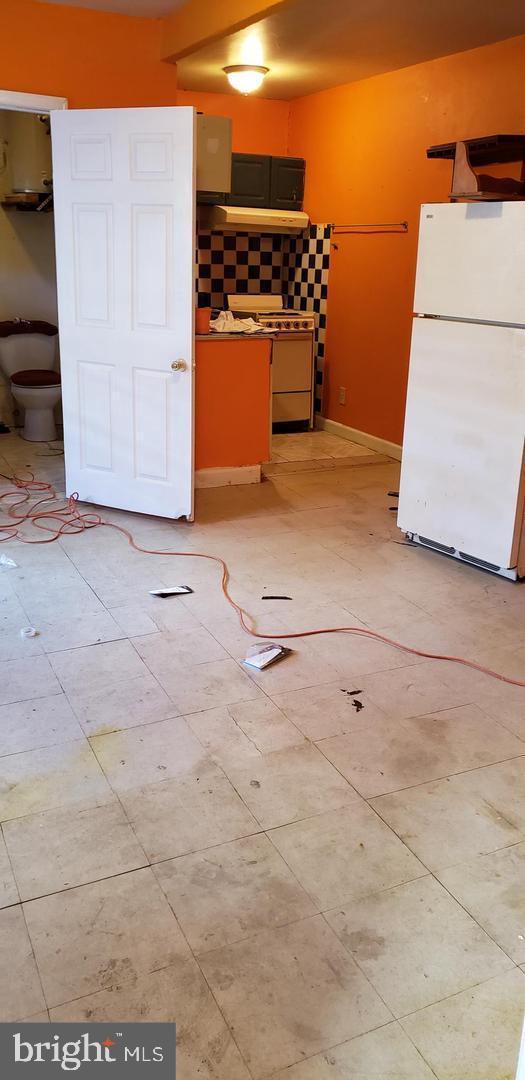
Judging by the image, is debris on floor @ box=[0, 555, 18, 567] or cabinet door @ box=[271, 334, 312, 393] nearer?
debris on floor @ box=[0, 555, 18, 567]

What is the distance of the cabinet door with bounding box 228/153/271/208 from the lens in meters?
6.43

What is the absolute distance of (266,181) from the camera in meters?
6.63

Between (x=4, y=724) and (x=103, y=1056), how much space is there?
123 centimetres

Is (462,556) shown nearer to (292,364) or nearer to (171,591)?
(171,591)

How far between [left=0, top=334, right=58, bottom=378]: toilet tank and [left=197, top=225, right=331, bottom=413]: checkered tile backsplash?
4.40 ft

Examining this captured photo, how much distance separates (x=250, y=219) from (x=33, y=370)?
2.07 m

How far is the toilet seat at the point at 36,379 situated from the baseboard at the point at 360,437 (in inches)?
→ 88.1

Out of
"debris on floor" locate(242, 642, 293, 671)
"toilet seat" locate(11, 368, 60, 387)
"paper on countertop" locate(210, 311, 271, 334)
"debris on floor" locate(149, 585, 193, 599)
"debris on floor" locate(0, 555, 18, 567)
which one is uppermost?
"paper on countertop" locate(210, 311, 271, 334)

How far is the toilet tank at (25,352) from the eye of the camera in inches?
255

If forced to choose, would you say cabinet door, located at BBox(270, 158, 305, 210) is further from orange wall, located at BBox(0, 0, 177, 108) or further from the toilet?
the toilet

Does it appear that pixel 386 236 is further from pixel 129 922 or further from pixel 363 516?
pixel 129 922

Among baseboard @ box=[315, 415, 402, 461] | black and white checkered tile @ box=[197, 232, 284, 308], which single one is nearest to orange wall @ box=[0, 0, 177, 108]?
black and white checkered tile @ box=[197, 232, 284, 308]

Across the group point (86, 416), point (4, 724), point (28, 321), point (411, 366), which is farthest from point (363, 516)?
point (28, 321)

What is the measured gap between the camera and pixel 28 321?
21.6ft
